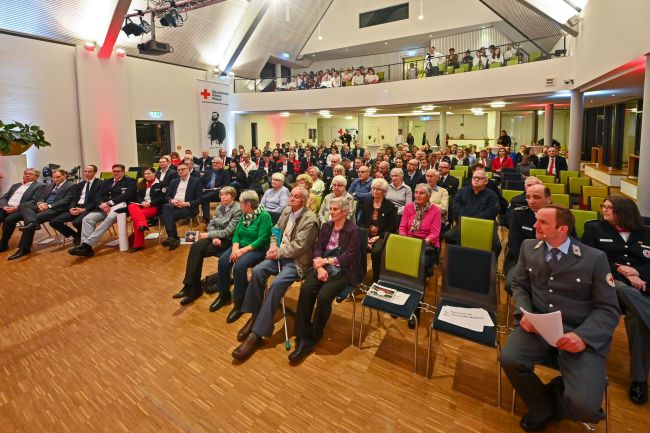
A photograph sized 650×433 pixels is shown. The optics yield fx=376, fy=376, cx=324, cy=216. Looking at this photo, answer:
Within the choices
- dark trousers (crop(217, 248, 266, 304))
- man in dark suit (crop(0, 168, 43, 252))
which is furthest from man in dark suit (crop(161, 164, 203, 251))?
dark trousers (crop(217, 248, 266, 304))

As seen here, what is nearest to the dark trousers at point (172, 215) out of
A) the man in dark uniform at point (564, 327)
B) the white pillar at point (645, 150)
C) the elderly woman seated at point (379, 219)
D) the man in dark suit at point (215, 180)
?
the man in dark suit at point (215, 180)

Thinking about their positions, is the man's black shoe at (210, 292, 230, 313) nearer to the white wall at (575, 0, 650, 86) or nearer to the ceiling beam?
the white wall at (575, 0, 650, 86)

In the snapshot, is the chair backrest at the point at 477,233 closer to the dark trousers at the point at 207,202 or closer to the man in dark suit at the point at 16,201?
the dark trousers at the point at 207,202

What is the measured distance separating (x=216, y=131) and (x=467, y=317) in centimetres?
1410

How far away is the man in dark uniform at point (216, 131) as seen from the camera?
14.9 meters

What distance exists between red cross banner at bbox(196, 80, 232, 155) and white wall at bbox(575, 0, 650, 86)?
39.2 feet

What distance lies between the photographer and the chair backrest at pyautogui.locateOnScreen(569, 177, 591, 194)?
19.8 ft

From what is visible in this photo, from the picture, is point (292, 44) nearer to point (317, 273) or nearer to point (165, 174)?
point (165, 174)

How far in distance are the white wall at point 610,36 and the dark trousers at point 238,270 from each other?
566 cm

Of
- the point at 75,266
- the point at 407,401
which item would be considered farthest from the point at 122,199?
the point at 407,401

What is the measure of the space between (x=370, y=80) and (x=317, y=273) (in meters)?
12.3

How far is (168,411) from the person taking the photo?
7.89 ft

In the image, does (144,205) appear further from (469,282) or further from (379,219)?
(469,282)

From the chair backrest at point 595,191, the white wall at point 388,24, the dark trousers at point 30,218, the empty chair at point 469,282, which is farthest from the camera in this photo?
the white wall at point 388,24
